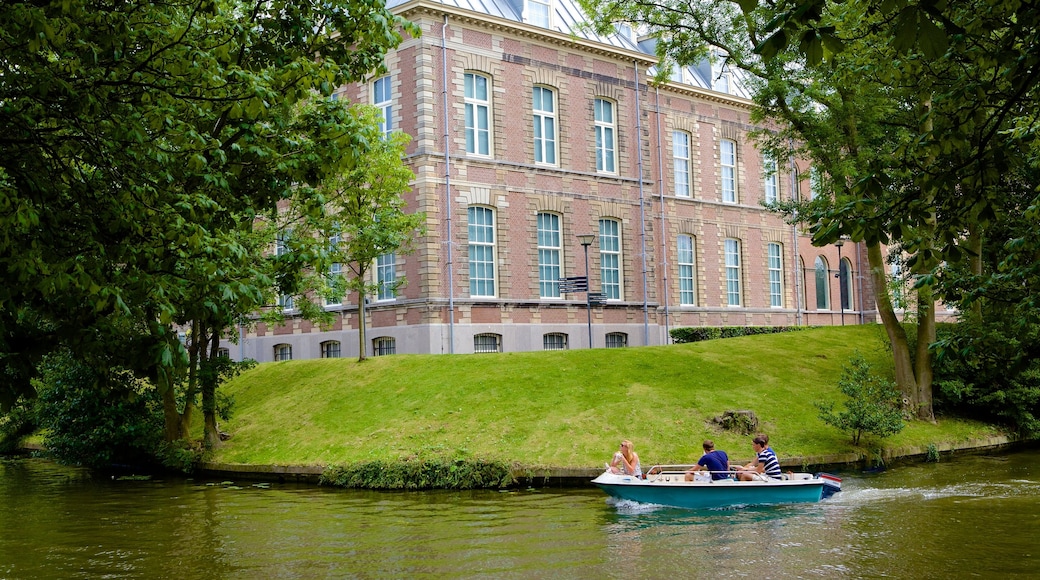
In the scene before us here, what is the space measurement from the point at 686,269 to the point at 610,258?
5.77 m

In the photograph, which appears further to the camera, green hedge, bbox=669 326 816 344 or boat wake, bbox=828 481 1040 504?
green hedge, bbox=669 326 816 344

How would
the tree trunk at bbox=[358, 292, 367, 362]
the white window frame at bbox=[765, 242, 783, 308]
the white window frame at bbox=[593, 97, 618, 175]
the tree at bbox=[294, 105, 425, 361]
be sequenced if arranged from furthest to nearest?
1. the white window frame at bbox=[765, 242, 783, 308]
2. the white window frame at bbox=[593, 97, 618, 175]
3. the tree trunk at bbox=[358, 292, 367, 362]
4. the tree at bbox=[294, 105, 425, 361]

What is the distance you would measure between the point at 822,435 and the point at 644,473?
202 inches

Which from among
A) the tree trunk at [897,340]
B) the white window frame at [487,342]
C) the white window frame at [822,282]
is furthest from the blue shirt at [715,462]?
the white window frame at [822,282]

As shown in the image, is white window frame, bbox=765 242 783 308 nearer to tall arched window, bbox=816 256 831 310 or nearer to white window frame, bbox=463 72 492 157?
tall arched window, bbox=816 256 831 310

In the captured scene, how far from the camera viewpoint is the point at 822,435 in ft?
71.6

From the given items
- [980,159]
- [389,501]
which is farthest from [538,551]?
A: [980,159]

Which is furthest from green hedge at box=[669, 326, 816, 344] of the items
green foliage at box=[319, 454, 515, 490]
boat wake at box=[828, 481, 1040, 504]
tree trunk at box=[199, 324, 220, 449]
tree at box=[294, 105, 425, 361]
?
tree trunk at box=[199, 324, 220, 449]

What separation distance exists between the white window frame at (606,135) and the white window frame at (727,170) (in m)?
7.84

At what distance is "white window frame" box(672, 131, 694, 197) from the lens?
4106 centimetres

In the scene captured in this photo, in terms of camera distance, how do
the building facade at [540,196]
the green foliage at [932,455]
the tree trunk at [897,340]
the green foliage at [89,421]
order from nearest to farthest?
the green foliage at [932,455]
the green foliage at [89,421]
the tree trunk at [897,340]
the building facade at [540,196]

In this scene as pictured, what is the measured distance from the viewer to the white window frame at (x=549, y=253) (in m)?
34.4

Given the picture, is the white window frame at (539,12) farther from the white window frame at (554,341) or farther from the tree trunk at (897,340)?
the tree trunk at (897,340)

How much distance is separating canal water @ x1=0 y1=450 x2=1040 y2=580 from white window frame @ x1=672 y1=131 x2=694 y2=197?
22482 mm
